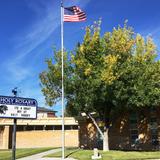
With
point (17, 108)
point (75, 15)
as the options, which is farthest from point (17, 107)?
point (75, 15)

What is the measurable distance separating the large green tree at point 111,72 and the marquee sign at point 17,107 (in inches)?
717

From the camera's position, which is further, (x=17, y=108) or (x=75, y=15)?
(x=75, y=15)

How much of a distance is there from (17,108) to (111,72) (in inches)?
743

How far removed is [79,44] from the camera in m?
31.8

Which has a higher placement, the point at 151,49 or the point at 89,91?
the point at 151,49

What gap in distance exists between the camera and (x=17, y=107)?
34.2 ft

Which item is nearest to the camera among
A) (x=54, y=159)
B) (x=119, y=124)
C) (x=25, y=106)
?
(x=25, y=106)

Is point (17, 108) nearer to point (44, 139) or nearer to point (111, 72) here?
point (111, 72)

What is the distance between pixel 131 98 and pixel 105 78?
3525 millimetres

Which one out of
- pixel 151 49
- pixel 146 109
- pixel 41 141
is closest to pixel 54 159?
pixel 151 49

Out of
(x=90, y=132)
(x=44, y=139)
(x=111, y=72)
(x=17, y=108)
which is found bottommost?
(x=44, y=139)

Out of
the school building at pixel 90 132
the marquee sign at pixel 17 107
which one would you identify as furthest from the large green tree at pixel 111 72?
the marquee sign at pixel 17 107

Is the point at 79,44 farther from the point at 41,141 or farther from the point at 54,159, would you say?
the point at 41,141

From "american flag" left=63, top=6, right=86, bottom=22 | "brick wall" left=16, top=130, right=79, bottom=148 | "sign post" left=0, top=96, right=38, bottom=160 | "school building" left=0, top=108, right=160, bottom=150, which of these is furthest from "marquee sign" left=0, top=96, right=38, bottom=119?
"brick wall" left=16, top=130, right=79, bottom=148
